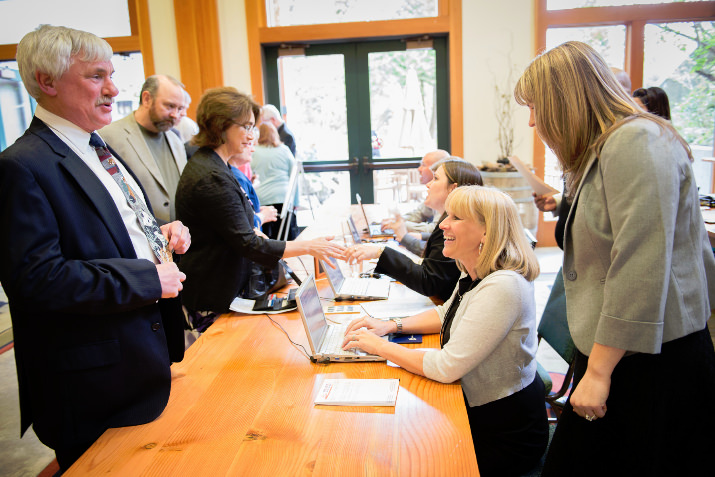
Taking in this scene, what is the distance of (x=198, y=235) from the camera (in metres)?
2.33

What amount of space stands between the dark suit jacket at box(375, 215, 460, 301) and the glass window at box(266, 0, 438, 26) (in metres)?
4.72

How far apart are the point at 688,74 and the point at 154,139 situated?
6.07 metres

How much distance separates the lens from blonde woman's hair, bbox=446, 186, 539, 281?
172cm

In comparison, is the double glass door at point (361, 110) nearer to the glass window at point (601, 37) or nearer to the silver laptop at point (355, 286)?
the glass window at point (601, 37)

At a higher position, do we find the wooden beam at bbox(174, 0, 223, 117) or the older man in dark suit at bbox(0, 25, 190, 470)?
the wooden beam at bbox(174, 0, 223, 117)

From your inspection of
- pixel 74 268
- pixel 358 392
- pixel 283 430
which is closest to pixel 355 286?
pixel 358 392

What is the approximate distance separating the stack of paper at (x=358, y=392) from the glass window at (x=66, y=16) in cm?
615

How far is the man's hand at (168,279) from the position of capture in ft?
4.52

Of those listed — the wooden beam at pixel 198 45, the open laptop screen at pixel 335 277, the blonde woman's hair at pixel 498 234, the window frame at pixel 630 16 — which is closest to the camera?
the blonde woman's hair at pixel 498 234

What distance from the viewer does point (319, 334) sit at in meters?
1.90

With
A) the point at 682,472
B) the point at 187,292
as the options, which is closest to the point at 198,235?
the point at 187,292

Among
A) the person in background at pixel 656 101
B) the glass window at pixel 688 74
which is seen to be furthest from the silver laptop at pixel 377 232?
the glass window at pixel 688 74

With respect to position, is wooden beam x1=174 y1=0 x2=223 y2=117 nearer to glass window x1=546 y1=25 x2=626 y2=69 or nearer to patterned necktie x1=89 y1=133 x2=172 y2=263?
glass window x1=546 y1=25 x2=626 y2=69

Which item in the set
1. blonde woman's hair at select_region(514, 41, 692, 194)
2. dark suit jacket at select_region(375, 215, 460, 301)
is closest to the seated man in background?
dark suit jacket at select_region(375, 215, 460, 301)
